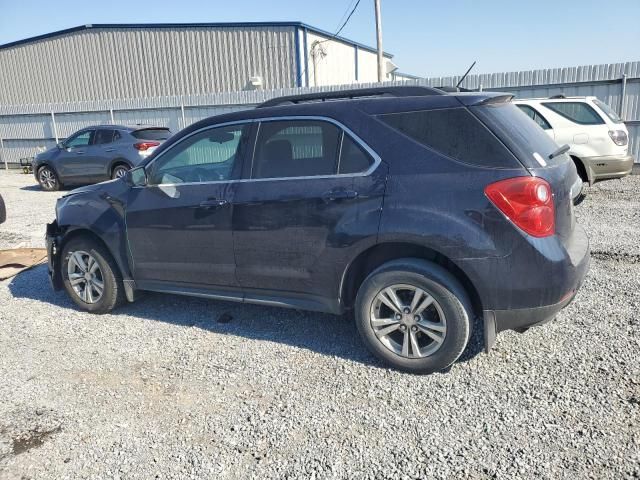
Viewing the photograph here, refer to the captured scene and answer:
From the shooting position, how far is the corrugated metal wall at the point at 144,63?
22.4 metres

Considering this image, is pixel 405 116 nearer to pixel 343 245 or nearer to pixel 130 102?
pixel 343 245

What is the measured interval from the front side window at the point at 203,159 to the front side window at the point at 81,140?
10139mm

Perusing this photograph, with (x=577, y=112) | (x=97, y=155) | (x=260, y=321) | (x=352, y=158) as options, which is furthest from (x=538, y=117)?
(x=97, y=155)

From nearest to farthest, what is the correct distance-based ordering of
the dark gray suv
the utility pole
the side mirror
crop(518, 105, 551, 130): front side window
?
the side mirror, crop(518, 105, 551, 130): front side window, the dark gray suv, the utility pole

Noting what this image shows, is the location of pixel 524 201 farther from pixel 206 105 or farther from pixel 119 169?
pixel 206 105

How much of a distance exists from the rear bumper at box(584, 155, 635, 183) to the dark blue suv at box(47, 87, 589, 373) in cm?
610

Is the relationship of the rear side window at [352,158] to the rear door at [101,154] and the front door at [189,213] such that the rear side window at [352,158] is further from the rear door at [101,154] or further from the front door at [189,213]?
the rear door at [101,154]

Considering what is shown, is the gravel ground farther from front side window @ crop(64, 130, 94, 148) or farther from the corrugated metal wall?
the corrugated metal wall

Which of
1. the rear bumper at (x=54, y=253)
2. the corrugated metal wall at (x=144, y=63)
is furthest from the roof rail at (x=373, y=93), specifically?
the corrugated metal wall at (x=144, y=63)

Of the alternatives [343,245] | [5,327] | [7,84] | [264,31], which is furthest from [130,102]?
[343,245]

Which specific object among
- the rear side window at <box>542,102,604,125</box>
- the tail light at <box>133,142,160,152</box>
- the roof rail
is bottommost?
the tail light at <box>133,142,160,152</box>

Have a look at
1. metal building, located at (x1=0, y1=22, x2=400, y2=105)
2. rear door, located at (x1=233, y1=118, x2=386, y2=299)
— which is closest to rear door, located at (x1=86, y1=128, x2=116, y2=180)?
rear door, located at (x1=233, y1=118, x2=386, y2=299)

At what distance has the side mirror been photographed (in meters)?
4.30

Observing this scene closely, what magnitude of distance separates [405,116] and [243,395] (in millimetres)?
2088
